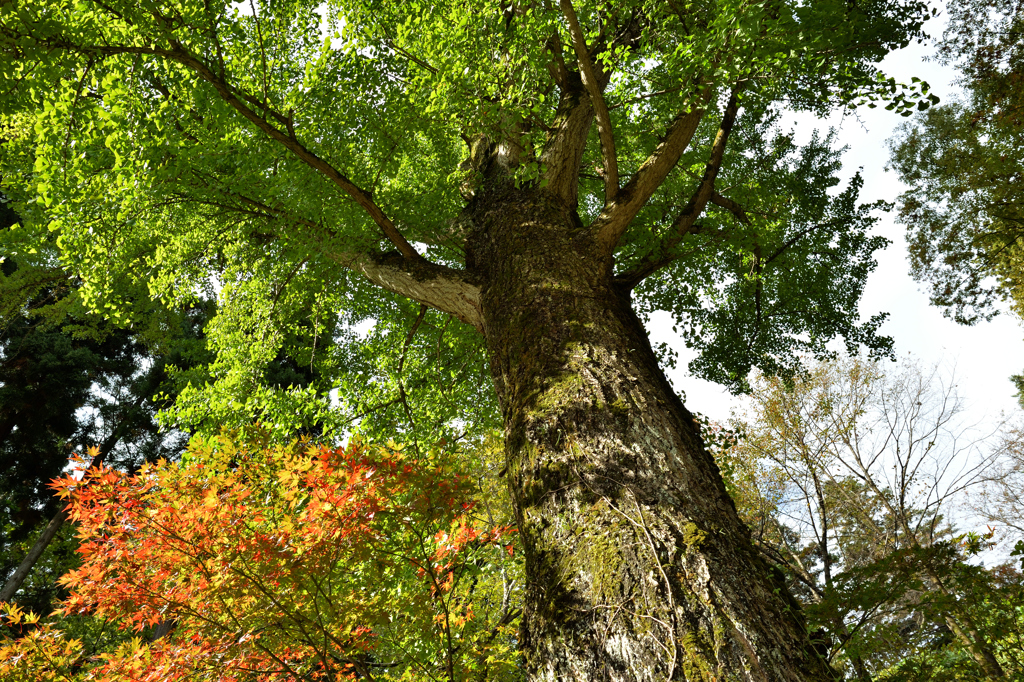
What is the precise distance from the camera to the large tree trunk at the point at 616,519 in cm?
181

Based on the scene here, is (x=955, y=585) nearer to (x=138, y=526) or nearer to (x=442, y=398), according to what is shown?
(x=138, y=526)

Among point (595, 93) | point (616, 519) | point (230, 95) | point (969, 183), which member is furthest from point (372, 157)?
point (969, 183)

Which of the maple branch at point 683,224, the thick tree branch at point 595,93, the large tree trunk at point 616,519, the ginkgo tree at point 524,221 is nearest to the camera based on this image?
the large tree trunk at point 616,519

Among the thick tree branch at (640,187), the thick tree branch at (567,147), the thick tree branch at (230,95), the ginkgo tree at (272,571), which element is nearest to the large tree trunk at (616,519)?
the thick tree branch at (640,187)

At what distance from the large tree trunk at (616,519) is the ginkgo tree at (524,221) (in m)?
0.01

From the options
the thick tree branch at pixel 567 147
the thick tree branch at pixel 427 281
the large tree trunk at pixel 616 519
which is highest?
the thick tree branch at pixel 567 147

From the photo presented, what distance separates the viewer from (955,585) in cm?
238

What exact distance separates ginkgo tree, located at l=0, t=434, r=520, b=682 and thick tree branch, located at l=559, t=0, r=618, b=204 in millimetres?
2426

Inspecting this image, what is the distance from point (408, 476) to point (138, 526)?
1716 millimetres

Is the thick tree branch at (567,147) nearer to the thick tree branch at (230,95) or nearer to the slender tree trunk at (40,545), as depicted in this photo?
the thick tree branch at (230,95)

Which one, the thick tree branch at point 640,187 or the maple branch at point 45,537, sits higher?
the maple branch at point 45,537

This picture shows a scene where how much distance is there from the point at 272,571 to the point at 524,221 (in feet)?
9.94

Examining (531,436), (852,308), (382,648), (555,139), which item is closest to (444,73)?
(555,139)

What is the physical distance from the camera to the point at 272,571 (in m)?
3.17
